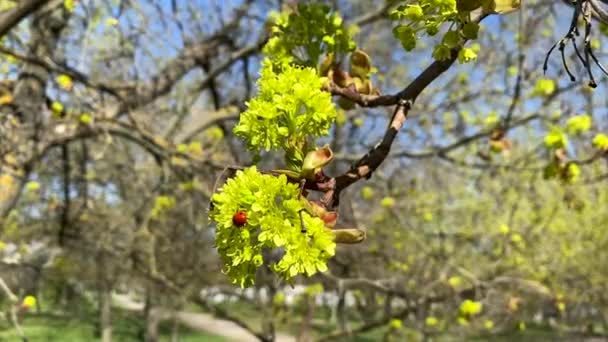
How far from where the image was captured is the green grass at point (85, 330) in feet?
58.3

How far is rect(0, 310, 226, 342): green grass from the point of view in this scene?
17.8m

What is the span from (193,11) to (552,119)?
3.01m

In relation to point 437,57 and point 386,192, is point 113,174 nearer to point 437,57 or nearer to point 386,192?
point 386,192

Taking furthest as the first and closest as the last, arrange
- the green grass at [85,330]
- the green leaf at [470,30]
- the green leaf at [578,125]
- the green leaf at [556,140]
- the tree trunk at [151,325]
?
the green grass at [85,330], the tree trunk at [151,325], the green leaf at [578,125], the green leaf at [556,140], the green leaf at [470,30]

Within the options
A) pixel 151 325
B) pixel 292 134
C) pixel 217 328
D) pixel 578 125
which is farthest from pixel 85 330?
pixel 292 134

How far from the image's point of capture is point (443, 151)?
460 cm

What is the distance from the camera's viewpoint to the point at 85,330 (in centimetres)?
1980

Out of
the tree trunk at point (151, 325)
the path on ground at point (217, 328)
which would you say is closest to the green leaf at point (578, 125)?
the tree trunk at point (151, 325)

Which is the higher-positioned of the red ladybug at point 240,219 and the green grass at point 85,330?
the red ladybug at point 240,219

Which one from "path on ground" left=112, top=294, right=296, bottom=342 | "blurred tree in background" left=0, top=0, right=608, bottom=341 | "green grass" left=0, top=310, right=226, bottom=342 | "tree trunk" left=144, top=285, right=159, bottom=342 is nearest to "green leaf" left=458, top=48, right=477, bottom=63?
"blurred tree in background" left=0, top=0, right=608, bottom=341

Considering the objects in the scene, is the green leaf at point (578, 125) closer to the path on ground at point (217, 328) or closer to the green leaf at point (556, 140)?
the green leaf at point (556, 140)

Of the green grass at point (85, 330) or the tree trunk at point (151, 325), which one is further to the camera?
the green grass at point (85, 330)

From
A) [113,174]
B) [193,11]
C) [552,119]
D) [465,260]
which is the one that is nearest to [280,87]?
[552,119]

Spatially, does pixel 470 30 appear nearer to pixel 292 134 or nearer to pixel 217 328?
pixel 292 134
